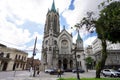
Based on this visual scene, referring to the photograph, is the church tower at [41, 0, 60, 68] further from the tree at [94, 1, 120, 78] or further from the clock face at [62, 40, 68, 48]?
the tree at [94, 1, 120, 78]

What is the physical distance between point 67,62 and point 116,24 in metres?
46.5

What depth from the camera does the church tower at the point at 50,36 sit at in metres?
57.7

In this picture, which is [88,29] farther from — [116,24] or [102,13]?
[116,24]

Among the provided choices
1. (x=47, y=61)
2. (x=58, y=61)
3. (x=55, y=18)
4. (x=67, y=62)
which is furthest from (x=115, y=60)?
(x=55, y=18)

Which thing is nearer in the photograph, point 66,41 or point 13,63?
point 13,63

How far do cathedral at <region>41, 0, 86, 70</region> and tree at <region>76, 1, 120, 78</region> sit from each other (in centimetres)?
3498

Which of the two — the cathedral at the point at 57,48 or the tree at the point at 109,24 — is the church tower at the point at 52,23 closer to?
the cathedral at the point at 57,48

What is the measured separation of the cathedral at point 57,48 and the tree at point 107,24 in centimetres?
3498

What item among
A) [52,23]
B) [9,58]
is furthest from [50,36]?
[9,58]

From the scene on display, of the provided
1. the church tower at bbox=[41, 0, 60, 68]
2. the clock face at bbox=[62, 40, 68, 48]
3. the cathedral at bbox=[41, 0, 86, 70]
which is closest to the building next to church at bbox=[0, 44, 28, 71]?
the cathedral at bbox=[41, 0, 86, 70]

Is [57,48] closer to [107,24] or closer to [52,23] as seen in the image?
[52,23]

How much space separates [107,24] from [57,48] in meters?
46.0

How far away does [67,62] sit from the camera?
59.0 meters

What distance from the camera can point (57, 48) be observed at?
60719 mm
